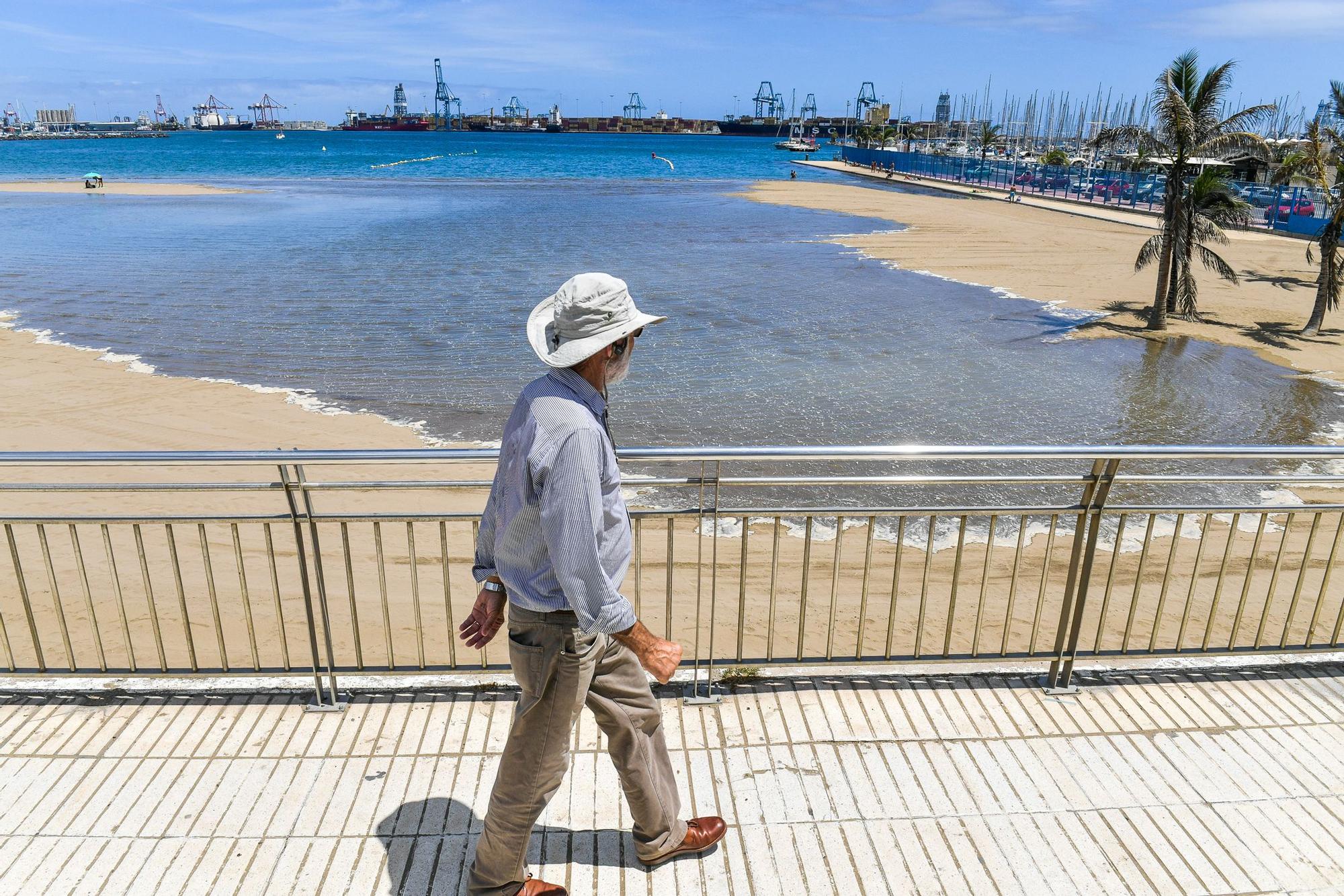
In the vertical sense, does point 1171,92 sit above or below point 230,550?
above

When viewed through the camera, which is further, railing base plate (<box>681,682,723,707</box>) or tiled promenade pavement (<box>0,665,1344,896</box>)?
railing base plate (<box>681,682,723,707</box>)

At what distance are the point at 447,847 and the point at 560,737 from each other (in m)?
0.90

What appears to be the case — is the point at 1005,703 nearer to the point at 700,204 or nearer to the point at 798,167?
the point at 700,204

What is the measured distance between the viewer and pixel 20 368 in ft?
54.0

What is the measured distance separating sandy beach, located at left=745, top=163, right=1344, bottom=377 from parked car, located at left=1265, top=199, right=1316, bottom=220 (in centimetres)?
188

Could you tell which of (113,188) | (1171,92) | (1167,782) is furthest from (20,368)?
(113,188)

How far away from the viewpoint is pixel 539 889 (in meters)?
3.06

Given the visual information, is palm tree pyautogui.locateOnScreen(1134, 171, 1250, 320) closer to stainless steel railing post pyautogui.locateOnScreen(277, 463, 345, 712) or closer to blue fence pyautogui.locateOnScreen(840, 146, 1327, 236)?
blue fence pyautogui.locateOnScreen(840, 146, 1327, 236)

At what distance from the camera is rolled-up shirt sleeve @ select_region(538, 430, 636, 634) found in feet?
8.06

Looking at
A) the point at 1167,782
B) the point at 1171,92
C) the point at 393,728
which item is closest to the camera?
the point at 1167,782

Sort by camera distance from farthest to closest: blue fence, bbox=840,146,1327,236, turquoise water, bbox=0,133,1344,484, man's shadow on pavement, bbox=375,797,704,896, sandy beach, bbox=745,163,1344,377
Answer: blue fence, bbox=840,146,1327,236, sandy beach, bbox=745,163,1344,377, turquoise water, bbox=0,133,1344,484, man's shadow on pavement, bbox=375,797,704,896

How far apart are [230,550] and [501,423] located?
4978mm

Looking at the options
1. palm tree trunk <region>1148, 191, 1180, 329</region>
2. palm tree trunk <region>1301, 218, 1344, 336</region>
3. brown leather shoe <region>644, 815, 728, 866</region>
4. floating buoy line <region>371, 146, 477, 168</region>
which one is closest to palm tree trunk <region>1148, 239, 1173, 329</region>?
palm tree trunk <region>1148, 191, 1180, 329</region>

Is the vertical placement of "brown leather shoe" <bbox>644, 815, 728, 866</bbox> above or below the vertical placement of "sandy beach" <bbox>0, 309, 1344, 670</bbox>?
above
